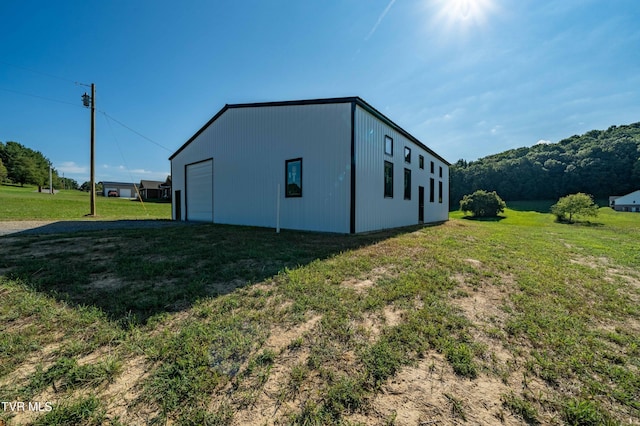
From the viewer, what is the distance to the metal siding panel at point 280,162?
9008 mm

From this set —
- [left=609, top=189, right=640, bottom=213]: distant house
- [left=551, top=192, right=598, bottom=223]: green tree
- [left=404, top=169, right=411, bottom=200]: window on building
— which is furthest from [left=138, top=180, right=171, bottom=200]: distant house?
[left=609, top=189, right=640, bottom=213]: distant house

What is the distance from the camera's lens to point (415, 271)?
14.4ft

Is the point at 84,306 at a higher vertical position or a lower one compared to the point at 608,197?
lower

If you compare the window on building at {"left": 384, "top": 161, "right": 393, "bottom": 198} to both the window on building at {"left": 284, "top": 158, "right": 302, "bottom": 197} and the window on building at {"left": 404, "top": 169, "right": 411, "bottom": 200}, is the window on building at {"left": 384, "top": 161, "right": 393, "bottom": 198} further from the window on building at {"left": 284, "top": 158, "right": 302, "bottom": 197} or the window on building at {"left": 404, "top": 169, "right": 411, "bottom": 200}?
the window on building at {"left": 284, "top": 158, "right": 302, "bottom": 197}

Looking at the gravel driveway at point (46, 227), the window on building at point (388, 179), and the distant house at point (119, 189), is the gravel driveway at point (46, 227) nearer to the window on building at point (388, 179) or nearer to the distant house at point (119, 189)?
the window on building at point (388, 179)

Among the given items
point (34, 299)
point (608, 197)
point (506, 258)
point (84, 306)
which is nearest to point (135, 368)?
point (84, 306)

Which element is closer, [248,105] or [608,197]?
[248,105]

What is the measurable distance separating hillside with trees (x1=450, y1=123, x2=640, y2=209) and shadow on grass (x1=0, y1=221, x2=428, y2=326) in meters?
48.6

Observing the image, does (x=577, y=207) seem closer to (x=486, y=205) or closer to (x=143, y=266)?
(x=486, y=205)

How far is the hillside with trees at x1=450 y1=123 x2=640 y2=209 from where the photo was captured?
39312 millimetres

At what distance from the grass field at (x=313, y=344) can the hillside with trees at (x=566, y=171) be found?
160 feet

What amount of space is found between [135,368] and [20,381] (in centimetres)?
71

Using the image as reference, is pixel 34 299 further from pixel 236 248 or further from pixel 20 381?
pixel 236 248

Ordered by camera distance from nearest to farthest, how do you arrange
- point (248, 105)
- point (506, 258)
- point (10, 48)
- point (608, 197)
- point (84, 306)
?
point (84, 306)
point (506, 258)
point (248, 105)
point (10, 48)
point (608, 197)
